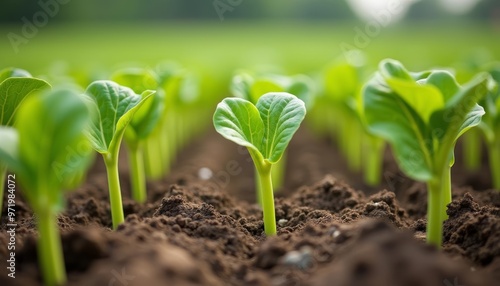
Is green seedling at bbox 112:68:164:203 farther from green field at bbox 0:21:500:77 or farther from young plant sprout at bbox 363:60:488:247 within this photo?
green field at bbox 0:21:500:77

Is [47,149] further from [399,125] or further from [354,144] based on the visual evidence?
[354,144]

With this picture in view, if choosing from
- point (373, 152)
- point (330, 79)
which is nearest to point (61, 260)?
point (373, 152)

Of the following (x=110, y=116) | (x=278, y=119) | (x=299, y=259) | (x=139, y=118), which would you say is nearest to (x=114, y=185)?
(x=110, y=116)

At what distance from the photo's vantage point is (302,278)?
5.67ft

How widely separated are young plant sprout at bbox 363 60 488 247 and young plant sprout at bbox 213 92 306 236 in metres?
0.36

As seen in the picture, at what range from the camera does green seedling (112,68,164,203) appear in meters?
2.80

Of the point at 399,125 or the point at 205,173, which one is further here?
the point at 205,173

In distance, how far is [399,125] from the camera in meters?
1.92

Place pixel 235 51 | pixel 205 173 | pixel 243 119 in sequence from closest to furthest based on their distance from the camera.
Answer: pixel 243 119 → pixel 205 173 → pixel 235 51

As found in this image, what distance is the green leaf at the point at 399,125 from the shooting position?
186cm

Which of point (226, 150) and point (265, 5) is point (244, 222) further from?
point (265, 5)

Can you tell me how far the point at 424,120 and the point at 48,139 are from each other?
1.41 meters

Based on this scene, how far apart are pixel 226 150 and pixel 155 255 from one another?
13.4 feet

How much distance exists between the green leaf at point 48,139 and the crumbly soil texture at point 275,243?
0.25 meters
